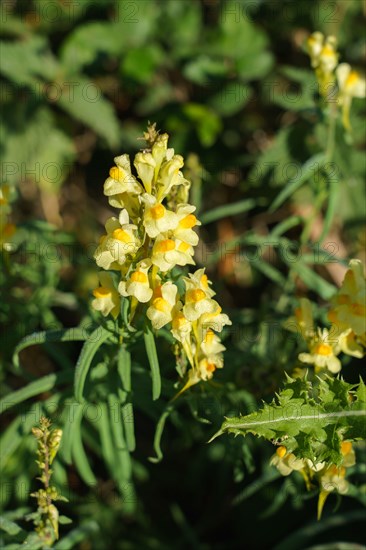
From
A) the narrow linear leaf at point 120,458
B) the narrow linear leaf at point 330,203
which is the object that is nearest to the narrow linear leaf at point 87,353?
the narrow linear leaf at point 120,458

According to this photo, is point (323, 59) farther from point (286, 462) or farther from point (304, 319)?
point (286, 462)

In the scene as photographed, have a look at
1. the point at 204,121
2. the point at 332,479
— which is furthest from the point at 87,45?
the point at 332,479

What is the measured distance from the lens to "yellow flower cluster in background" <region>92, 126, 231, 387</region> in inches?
61.0

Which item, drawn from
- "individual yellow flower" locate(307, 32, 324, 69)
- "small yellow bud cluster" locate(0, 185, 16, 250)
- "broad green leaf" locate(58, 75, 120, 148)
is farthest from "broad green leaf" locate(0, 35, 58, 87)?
"individual yellow flower" locate(307, 32, 324, 69)

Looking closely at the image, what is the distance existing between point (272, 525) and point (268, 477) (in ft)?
1.87

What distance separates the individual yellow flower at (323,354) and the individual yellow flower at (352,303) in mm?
46

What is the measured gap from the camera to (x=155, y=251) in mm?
1565

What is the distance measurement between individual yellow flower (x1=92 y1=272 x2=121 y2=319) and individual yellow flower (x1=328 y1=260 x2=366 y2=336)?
1.86 ft

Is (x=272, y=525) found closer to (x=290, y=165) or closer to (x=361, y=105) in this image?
(x=290, y=165)

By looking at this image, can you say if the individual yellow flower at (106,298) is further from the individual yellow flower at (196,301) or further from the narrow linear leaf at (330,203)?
the narrow linear leaf at (330,203)

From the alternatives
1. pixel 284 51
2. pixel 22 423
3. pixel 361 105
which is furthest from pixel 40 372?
pixel 284 51

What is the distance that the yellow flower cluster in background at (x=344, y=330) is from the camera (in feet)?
5.91

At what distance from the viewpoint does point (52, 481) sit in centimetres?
222

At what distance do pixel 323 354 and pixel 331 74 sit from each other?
109 cm
